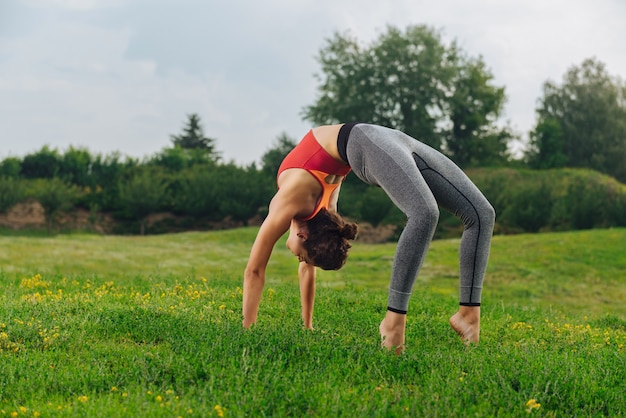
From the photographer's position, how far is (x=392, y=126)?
44.5m

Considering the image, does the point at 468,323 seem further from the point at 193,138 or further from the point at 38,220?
the point at 193,138

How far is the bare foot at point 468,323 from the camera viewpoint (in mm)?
5012

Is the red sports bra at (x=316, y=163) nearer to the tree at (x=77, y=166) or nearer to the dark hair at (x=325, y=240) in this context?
→ the dark hair at (x=325, y=240)

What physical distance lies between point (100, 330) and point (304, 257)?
1680 millimetres

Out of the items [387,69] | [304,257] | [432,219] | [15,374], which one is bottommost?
[15,374]

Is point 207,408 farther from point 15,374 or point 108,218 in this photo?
point 108,218

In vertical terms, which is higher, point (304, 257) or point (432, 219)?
point (432, 219)

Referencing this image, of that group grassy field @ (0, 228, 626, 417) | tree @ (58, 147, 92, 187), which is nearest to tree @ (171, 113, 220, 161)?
tree @ (58, 147, 92, 187)

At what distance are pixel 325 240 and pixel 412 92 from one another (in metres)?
41.4

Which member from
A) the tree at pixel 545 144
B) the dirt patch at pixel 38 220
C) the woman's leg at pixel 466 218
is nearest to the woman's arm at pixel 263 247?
the woman's leg at pixel 466 218

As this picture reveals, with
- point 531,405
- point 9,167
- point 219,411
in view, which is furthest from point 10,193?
point 531,405

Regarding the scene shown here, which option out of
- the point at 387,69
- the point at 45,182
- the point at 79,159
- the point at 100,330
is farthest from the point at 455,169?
the point at 387,69

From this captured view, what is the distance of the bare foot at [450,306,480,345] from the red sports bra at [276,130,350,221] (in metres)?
1.30

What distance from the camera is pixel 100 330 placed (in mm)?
5176
